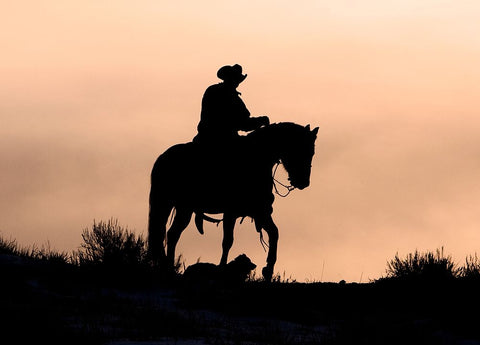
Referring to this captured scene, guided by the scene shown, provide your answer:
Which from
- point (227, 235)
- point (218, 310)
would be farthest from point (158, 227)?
point (218, 310)

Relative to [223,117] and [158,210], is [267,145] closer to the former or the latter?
[223,117]

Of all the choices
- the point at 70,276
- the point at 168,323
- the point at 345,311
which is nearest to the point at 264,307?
the point at 345,311

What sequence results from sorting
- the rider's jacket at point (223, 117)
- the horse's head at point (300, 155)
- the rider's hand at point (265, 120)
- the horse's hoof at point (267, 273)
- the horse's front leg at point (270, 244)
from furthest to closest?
the rider's hand at point (265, 120)
the rider's jacket at point (223, 117)
the horse's head at point (300, 155)
the horse's front leg at point (270, 244)
the horse's hoof at point (267, 273)

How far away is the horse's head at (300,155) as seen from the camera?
18.1m

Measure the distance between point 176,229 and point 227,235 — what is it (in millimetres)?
1383

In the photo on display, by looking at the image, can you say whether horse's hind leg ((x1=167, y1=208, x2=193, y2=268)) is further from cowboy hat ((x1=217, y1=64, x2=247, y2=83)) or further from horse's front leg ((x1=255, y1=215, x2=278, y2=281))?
cowboy hat ((x1=217, y1=64, x2=247, y2=83))

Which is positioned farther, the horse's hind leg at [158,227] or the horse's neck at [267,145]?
the horse's hind leg at [158,227]

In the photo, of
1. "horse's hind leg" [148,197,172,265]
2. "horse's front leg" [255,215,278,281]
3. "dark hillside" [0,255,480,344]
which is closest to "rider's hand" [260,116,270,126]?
"horse's front leg" [255,215,278,281]

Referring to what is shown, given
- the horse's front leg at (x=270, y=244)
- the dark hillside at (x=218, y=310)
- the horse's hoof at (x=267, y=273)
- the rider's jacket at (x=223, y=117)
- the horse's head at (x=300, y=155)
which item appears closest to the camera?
the dark hillside at (x=218, y=310)

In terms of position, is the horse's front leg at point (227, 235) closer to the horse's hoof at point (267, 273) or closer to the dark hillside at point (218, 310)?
the horse's hoof at point (267, 273)

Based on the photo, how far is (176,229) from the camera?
1938 cm

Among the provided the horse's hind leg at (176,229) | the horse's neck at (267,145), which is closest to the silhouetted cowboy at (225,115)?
the horse's neck at (267,145)

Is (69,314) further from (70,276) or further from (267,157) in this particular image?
(267,157)

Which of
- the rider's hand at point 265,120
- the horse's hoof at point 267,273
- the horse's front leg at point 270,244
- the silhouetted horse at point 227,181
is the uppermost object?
the rider's hand at point 265,120
